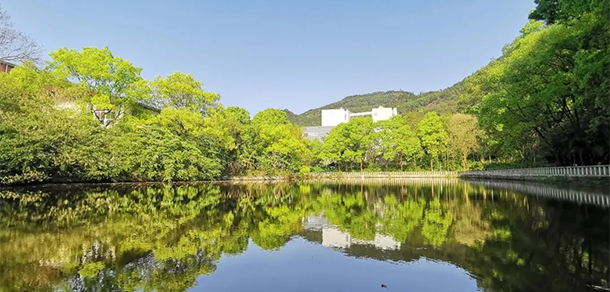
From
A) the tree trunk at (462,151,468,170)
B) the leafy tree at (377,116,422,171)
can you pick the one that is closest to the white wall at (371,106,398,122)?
the leafy tree at (377,116,422,171)

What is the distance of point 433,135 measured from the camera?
1716 inches

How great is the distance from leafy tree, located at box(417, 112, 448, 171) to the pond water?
32.0 meters

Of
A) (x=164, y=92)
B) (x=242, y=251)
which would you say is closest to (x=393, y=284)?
(x=242, y=251)

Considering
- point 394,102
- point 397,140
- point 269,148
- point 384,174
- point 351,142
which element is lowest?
point 384,174

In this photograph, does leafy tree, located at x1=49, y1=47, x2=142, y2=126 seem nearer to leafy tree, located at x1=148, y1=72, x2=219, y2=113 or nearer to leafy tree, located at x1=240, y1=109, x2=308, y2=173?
leafy tree, located at x1=148, y1=72, x2=219, y2=113

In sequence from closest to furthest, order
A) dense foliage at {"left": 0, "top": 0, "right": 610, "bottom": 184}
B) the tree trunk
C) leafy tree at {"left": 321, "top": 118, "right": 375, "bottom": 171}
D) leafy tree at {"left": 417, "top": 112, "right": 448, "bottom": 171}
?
dense foliage at {"left": 0, "top": 0, "right": 610, "bottom": 184} → the tree trunk → leafy tree at {"left": 417, "top": 112, "right": 448, "bottom": 171} → leafy tree at {"left": 321, "top": 118, "right": 375, "bottom": 171}

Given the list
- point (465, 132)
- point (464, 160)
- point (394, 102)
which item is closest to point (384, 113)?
point (464, 160)

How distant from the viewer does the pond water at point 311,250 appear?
533 centimetres

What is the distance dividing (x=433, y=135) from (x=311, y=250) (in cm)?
3910

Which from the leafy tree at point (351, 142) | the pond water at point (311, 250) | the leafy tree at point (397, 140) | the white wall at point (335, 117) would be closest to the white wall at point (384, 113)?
the white wall at point (335, 117)

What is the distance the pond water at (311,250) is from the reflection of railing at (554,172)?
551 centimetres

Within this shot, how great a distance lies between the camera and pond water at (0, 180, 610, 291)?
533 cm

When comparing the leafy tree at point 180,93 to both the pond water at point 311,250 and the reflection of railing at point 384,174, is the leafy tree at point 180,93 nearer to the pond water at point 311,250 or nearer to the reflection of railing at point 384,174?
the reflection of railing at point 384,174

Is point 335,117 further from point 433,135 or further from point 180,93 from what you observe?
point 180,93
